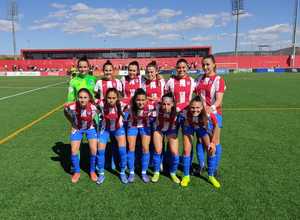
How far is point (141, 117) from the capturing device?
14.1ft

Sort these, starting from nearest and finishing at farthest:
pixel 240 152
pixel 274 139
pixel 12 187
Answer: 1. pixel 12 187
2. pixel 240 152
3. pixel 274 139

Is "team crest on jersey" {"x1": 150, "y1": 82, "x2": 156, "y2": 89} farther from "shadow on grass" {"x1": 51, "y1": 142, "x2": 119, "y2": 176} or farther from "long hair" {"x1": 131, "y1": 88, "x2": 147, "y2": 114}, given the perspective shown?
"shadow on grass" {"x1": 51, "y1": 142, "x2": 119, "y2": 176}

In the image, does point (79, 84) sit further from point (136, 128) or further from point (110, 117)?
point (136, 128)

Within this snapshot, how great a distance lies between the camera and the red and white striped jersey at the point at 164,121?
4199mm

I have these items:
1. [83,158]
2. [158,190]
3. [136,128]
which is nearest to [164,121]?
[136,128]

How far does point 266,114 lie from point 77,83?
6.81 metres

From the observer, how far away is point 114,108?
4277mm

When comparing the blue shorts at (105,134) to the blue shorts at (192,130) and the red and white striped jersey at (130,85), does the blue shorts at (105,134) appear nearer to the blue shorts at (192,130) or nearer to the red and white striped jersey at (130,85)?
the red and white striped jersey at (130,85)

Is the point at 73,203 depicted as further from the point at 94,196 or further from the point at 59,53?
the point at 59,53

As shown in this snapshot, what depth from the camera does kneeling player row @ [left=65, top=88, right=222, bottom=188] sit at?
13.7 ft

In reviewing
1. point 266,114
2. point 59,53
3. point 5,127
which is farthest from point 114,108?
point 59,53

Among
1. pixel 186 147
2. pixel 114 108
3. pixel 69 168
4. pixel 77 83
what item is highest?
pixel 77 83

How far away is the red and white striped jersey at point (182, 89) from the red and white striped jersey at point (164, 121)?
0.20 metres

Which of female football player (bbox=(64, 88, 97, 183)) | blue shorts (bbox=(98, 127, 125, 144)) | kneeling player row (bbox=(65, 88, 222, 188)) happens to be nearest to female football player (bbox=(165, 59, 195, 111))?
kneeling player row (bbox=(65, 88, 222, 188))
